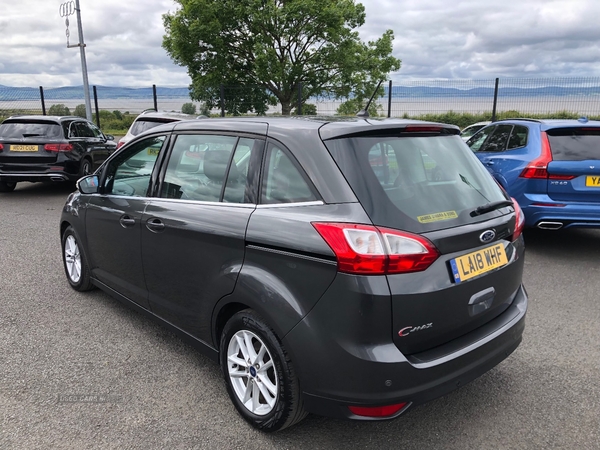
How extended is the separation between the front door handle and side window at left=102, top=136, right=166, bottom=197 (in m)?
0.17

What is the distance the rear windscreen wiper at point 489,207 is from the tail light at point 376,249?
18.8 inches

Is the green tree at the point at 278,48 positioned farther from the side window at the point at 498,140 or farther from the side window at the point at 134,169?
the side window at the point at 134,169

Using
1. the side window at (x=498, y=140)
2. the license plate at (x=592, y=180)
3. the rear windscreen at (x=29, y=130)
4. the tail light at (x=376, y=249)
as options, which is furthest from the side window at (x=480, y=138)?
the rear windscreen at (x=29, y=130)

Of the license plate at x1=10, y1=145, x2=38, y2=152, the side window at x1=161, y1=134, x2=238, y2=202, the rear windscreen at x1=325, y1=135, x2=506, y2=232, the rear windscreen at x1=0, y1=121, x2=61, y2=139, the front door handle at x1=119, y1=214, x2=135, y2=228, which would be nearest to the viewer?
the rear windscreen at x1=325, y1=135, x2=506, y2=232

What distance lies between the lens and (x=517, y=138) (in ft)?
20.4

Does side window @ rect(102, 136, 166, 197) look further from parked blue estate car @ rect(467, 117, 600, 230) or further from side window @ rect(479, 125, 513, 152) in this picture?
side window @ rect(479, 125, 513, 152)

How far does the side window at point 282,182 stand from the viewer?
8.00 ft

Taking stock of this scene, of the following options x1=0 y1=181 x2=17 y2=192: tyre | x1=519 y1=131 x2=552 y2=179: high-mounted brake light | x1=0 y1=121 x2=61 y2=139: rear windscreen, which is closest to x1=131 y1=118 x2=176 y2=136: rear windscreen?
x1=0 y1=121 x2=61 y2=139: rear windscreen

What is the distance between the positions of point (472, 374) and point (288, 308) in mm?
961

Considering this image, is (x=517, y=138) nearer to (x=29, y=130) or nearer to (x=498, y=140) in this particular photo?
(x=498, y=140)

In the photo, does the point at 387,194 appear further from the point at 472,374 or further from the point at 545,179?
the point at 545,179

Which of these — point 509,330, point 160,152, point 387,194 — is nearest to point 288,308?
point 387,194

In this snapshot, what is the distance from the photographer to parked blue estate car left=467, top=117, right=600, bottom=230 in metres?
5.42

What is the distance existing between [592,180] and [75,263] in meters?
5.34
